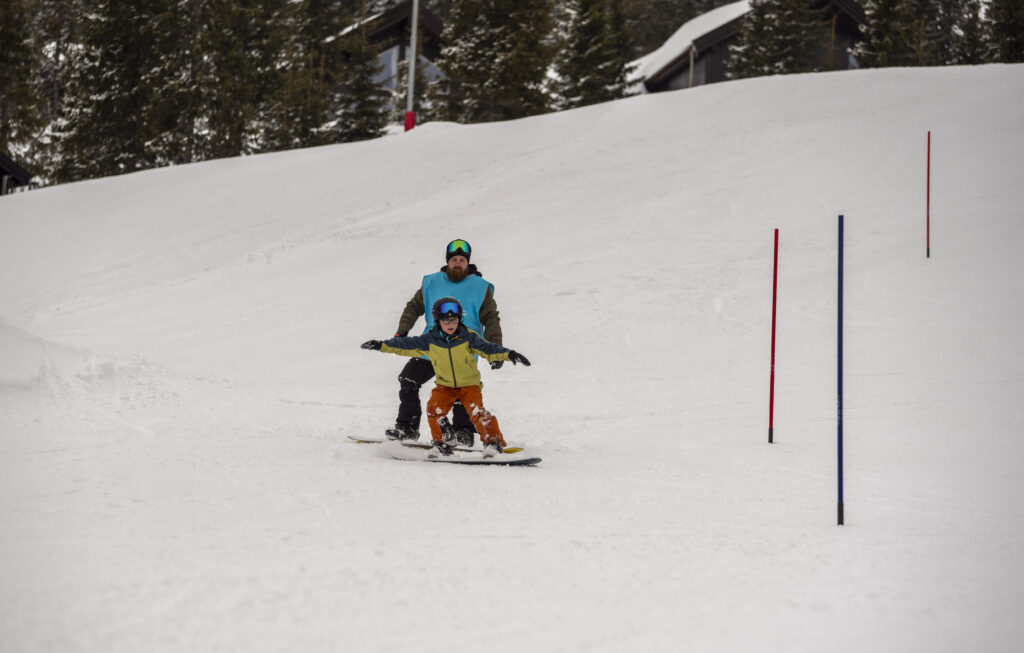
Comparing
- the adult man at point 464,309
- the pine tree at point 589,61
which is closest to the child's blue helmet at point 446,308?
the adult man at point 464,309

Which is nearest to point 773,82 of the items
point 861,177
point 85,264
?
point 861,177

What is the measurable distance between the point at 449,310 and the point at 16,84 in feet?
107

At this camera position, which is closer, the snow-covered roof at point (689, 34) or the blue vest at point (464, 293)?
the blue vest at point (464, 293)

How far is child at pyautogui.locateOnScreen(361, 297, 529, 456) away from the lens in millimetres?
5934

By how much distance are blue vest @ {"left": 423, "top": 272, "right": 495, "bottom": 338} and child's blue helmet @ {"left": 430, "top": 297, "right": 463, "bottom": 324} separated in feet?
0.91

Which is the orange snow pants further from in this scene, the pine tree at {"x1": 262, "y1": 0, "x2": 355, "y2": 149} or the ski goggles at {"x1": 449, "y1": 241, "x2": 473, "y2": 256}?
the pine tree at {"x1": 262, "y1": 0, "x2": 355, "y2": 149}

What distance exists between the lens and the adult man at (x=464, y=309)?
20.5 feet

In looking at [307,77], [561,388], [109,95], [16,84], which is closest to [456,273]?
[561,388]

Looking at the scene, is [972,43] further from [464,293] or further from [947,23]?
[464,293]

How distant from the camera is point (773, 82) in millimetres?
21594

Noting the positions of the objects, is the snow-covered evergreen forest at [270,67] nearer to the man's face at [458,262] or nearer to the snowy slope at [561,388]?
the snowy slope at [561,388]

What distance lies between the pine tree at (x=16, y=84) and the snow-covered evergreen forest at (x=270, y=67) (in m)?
0.05

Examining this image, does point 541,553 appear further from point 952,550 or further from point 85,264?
point 85,264

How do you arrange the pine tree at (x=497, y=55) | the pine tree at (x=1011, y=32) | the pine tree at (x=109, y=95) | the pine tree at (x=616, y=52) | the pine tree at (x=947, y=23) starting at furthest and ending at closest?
the pine tree at (x=947, y=23)
the pine tree at (x=616, y=52)
the pine tree at (x=1011, y=32)
the pine tree at (x=497, y=55)
the pine tree at (x=109, y=95)
